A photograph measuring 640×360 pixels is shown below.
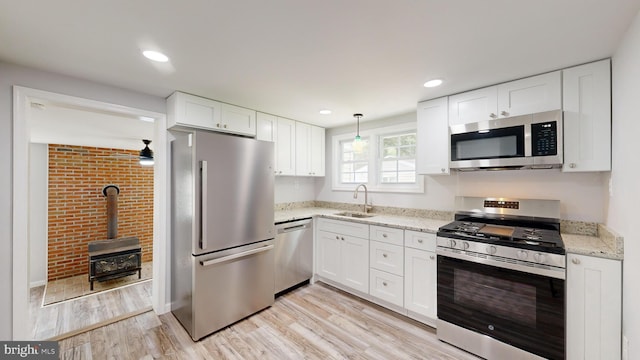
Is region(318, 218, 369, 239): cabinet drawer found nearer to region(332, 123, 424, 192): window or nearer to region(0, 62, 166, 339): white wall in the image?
region(332, 123, 424, 192): window

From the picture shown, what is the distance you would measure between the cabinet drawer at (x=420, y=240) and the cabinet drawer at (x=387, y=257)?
0.40 feet

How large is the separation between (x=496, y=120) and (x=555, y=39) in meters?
0.75

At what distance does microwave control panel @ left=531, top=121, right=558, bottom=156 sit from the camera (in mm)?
1939

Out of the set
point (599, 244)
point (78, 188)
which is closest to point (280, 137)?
point (599, 244)

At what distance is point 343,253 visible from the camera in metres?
3.08

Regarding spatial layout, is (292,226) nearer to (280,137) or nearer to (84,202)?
(280,137)

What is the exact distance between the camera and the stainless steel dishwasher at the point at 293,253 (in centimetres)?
299

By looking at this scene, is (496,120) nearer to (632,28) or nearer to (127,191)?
(632,28)

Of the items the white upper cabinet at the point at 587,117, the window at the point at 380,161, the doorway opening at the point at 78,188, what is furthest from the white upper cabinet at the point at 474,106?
the doorway opening at the point at 78,188

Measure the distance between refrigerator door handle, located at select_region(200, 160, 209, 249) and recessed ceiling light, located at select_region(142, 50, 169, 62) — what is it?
0.83 meters

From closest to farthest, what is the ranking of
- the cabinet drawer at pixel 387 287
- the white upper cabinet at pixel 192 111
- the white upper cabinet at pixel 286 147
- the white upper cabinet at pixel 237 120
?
the white upper cabinet at pixel 192 111
the cabinet drawer at pixel 387 287
the white upper cabinet at pixel 237 120
the white upper cabinet at pixel 286 147

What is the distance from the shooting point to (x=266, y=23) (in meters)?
1.38

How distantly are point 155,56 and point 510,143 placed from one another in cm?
289

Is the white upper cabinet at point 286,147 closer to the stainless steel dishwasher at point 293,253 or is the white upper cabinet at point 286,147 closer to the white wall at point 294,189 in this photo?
the white wall at point 294,189
